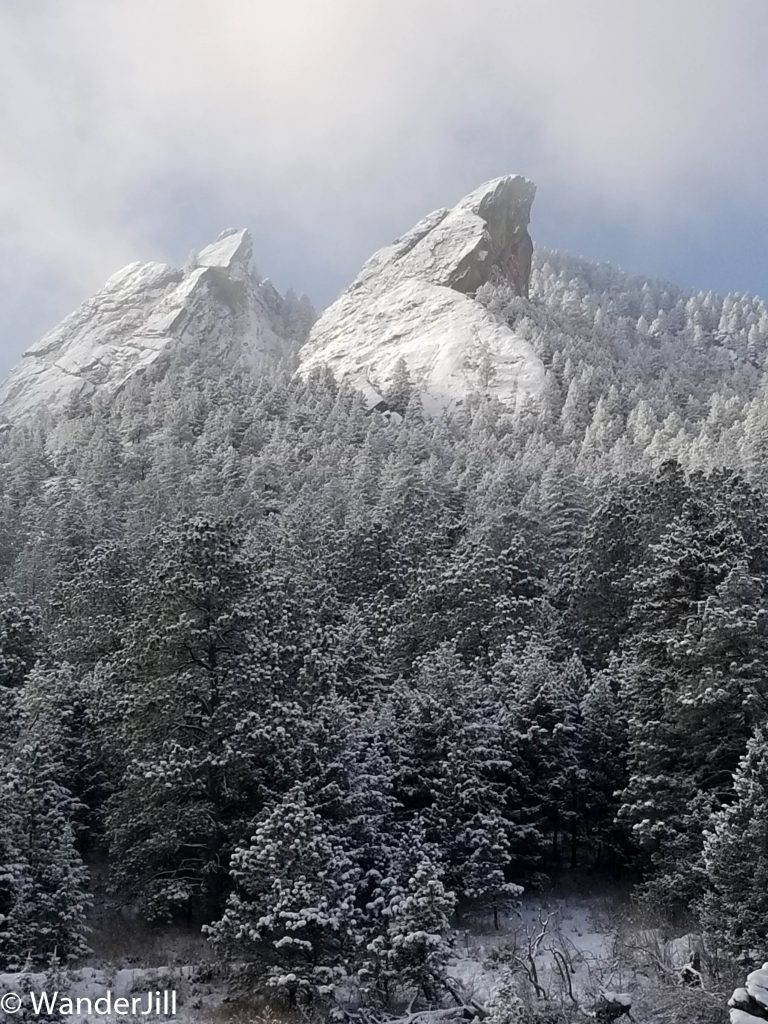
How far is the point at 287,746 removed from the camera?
21.4 meters

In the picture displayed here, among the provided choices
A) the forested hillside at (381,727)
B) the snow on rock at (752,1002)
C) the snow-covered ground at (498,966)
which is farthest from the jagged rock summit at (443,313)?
the snow on rock at (752,1002)

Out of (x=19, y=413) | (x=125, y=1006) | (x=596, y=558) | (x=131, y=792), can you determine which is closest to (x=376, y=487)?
(x=596, y=558)

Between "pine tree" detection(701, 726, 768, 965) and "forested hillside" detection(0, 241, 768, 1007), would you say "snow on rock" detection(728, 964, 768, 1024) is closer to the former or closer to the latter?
"pine tree" detection(701, 726, 768, 965)

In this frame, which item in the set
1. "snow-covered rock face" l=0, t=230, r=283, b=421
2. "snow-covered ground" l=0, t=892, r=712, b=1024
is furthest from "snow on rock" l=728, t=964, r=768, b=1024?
"snow-covered rock face" l=0, t=230, r=283, b=421

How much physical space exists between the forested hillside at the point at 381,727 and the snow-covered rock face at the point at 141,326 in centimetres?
9857

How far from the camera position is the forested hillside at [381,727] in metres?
17.0

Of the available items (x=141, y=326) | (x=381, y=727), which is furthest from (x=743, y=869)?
(x=141, y=326)

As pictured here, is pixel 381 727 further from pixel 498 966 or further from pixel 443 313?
pixel 443 313

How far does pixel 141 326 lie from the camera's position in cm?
15150

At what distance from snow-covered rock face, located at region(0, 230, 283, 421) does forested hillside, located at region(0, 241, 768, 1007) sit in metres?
98.6

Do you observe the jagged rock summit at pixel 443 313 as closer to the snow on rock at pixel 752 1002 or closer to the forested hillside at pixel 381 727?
the forested hillside at pixel 381 727

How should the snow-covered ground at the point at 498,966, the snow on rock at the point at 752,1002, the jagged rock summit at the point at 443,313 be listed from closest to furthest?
the snow on rock at the point at 752,1002 < the snow-covered ground at the point at 498,966 < the jagged rock summit at the point at 443,313

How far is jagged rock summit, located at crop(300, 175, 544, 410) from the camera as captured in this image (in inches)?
4331

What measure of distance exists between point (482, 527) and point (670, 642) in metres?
19.9
